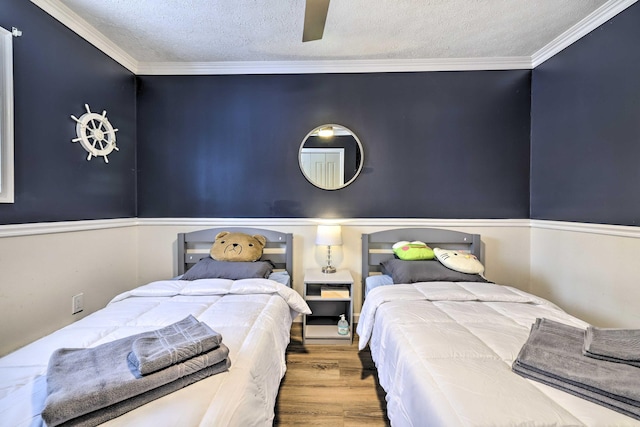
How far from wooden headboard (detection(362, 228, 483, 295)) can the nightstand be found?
0.26 meters

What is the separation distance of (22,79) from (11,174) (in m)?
0.60

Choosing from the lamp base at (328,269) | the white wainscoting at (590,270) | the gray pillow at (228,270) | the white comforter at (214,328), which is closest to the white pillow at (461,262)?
the white wainscoting at (590,270)

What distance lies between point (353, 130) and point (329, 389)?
2.19 meters

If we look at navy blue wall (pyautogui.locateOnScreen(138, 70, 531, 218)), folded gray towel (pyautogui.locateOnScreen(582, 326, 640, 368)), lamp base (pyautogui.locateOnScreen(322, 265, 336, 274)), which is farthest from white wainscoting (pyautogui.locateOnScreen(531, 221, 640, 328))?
lamp base (pyautogui.locateOnScreen(322, 265, 336, 274))

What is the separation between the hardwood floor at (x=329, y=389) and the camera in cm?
163

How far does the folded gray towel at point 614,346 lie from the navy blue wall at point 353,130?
1.71 meters

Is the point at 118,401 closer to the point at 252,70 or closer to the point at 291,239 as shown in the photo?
the point at 291,239

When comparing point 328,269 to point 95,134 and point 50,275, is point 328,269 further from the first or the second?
point 95,134

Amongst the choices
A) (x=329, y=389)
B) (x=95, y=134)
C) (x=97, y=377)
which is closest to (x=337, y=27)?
(x=95, y=134)

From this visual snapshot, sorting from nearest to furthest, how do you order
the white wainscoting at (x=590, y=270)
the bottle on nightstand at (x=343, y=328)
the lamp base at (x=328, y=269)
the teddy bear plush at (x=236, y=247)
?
the white wainscoting at (x=590, y=270)
the bottle on nightstand at (x=343, y=328)
the teddy bear plush at (x=236, y=247)
the lamp base at (x=328, y=269)

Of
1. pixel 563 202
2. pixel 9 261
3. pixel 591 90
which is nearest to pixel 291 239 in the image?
pixel 9 261

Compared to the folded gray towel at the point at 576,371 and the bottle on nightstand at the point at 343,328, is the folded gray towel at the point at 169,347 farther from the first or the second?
the bottle on nightstand at the point at 343,328

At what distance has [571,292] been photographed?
2.30 metres

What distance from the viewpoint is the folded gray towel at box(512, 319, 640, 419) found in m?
0.89
